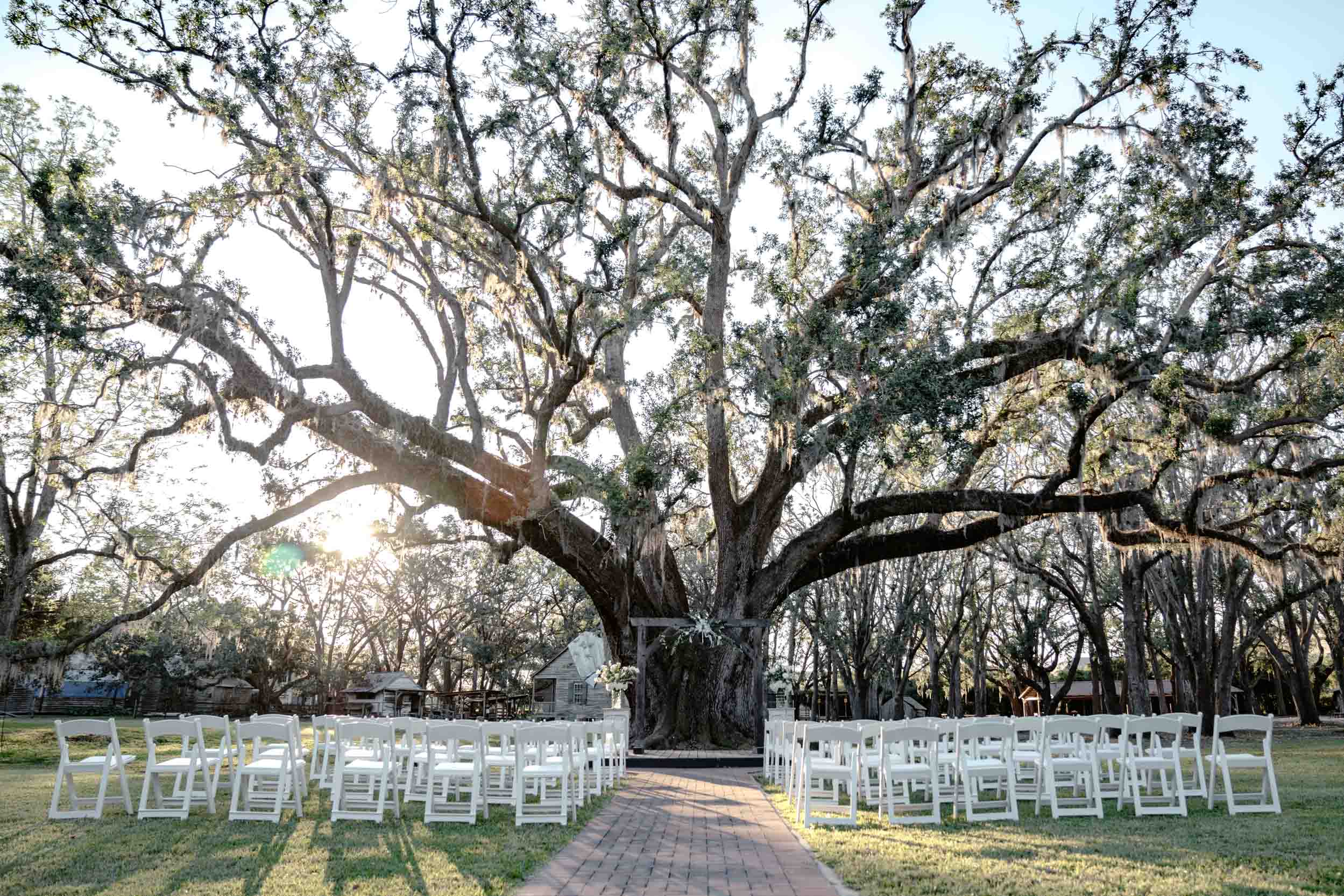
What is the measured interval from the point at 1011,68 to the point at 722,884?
559 inches

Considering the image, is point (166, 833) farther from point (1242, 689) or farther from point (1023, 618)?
point (1242, 689)

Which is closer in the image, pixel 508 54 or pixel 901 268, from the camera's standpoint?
pixel 508 54

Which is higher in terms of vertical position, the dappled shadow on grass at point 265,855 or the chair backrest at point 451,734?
the chair backrest at point 451,734

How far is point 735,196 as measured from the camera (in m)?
16.9

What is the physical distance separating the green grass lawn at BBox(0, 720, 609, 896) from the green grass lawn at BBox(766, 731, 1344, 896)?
2.02 meters

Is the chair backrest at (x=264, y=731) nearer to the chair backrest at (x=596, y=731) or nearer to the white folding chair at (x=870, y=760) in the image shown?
the chair backrest at (x=596, y=731)

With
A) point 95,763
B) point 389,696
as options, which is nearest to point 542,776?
point 95,763

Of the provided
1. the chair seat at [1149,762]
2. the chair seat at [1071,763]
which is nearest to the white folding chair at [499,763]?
the chair seat at [1071,763]

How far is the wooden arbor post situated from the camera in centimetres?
1576

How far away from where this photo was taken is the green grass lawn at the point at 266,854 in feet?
15.1

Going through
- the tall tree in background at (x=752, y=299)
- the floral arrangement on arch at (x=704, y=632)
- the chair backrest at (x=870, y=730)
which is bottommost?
the chair backrest at (x=870, y=730)

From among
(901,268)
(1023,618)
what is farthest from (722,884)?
(1023,618)

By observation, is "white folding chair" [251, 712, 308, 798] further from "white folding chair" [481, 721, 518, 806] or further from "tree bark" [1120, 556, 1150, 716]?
"tree bark" [1120, 556, 1150, 716]

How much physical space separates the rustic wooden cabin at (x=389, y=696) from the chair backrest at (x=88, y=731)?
19.0m
